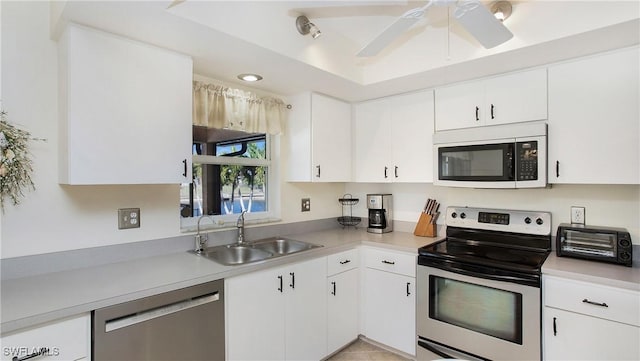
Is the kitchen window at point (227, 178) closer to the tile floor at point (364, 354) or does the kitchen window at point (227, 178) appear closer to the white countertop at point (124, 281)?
the white countertop at point (124, 281)

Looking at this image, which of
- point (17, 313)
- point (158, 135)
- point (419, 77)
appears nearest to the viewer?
point (17, 313)

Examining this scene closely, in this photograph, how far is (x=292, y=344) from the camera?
213cm

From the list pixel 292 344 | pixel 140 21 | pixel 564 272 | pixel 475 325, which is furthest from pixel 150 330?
pixel 564 272

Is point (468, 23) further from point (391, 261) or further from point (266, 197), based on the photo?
point (266, 197)

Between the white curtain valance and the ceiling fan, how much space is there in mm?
1168

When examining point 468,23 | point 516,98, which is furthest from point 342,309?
point 468,23

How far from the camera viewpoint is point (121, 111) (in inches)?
64.1

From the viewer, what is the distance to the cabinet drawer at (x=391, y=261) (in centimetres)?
236

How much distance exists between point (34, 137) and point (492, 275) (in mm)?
2662

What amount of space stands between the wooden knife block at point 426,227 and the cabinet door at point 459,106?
2.50 feet

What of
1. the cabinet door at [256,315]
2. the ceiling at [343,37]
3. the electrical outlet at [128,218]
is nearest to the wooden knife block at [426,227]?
the ceiling at [343,37]

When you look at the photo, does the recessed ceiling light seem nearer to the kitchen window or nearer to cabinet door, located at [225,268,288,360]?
the kitchen window

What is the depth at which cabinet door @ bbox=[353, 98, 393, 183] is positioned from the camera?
9.36 ft

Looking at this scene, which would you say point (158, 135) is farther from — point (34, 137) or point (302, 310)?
point (302, 310)
